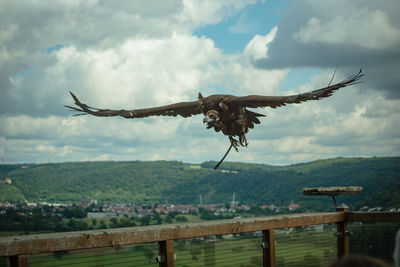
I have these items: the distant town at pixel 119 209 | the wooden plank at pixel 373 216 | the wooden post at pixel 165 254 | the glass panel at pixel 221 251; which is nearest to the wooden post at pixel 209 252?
the glass panel at pixel 221 251

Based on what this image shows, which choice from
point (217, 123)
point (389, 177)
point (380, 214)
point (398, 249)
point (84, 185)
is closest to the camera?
point (398, 249)

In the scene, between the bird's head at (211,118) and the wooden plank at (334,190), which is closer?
the wooden plank at (334,190)

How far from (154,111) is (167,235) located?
588cm

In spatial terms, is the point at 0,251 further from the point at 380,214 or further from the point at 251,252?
the point at 380,214

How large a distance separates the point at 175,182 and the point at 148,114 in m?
74.3

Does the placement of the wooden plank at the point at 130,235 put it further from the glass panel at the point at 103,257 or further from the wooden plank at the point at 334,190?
the wooden plank at the point at 334,190

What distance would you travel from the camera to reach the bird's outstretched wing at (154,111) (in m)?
8.77

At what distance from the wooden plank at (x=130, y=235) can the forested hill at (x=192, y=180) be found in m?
52.1

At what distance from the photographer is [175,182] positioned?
8300 cm

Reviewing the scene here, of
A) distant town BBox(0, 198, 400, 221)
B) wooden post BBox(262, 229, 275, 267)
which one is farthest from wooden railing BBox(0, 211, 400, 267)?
distant town BBox(0, 198, 400, 221)

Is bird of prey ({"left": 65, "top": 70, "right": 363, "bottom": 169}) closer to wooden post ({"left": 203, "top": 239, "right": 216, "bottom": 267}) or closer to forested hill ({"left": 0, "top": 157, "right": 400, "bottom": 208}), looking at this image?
wooden post ({"left": 203, "top": 239, "right": 216, "bottom": 267})

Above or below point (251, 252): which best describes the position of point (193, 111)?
above

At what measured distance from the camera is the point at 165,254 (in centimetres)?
361

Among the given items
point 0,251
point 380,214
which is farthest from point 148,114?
point 0,251
